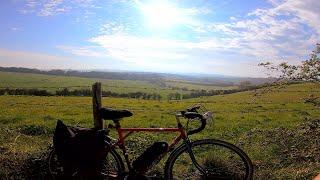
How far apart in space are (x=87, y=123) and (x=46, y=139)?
23.0 feet

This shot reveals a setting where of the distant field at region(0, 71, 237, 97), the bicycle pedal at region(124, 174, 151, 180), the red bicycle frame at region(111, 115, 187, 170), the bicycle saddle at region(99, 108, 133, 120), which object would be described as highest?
the bicycle saddle at region(99, 108, 133, 120)

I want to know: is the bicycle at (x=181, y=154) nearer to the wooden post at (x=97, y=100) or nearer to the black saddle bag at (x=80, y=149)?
the black saddle bag at (x=80, y=149)

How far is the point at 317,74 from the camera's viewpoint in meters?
10.3

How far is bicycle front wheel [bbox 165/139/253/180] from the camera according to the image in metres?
6.02

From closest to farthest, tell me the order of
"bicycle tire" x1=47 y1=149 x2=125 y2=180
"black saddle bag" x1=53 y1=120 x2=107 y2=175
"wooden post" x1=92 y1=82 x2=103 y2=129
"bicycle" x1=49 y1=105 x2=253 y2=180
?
"bicycle" x1=49 y1=105 x2=253 y2=180, "black saddle bag" x1=53 y1=120 x2=107 y2=175, "bicycle tire" x1=47 y1=149 x2=125 y2=180, "wooden post" x1=92 y1=82 x2=103 y2=129

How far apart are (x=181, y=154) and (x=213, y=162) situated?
1.19 m

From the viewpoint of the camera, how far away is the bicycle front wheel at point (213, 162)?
6.02m

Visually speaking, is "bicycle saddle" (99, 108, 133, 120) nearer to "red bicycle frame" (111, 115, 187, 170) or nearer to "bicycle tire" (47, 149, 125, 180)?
"red bicycle frame" (111, 115, 187, 170)

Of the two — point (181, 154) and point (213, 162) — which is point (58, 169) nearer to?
point (181, 154)

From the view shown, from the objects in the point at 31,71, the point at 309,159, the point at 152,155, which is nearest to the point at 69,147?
the point at 152,155

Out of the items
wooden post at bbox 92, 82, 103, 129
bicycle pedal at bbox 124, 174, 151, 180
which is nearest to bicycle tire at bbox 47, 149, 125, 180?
bicycle pedal at bbox 124, 174, 151, 180

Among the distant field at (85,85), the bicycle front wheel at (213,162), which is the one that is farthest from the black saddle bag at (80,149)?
the distant field at (85,85)

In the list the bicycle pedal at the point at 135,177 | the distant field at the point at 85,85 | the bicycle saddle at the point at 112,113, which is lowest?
the distant field at the point at 85,85

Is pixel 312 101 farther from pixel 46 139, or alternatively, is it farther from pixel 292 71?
A: pixel 46 139
